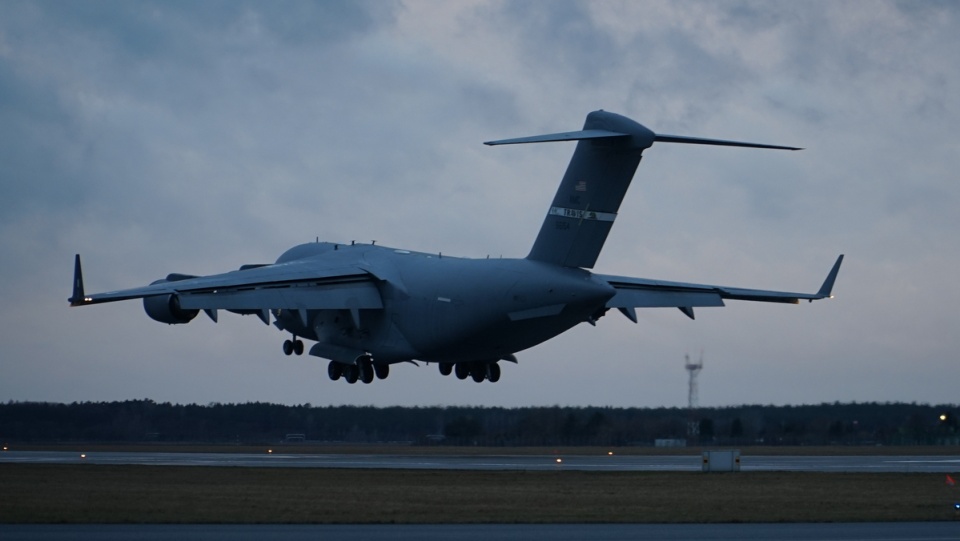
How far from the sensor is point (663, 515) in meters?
19.8

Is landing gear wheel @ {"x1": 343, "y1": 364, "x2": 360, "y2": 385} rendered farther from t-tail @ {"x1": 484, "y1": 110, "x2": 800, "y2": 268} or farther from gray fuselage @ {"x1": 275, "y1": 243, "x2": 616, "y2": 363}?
t-tail @ {"x1": 484, "y1": 110, "x2": 800, "y2": 268}

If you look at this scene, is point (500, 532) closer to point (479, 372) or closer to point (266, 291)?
point (266, 291)

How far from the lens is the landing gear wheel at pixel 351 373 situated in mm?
39562

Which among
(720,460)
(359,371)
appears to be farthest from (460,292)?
(720,460)

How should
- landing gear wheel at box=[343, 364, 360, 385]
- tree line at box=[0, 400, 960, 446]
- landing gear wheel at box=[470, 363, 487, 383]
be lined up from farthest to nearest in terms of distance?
tree line at box=[0, 400, 960, 446] → landing gear wheel at box=[343, 364, 360, 385] → landing gear wheel at box=[470, 363, 487, 383]

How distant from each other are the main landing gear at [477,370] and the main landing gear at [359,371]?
1.78m

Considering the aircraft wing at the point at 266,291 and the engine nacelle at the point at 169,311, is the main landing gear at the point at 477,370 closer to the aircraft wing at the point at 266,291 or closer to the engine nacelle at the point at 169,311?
the aircraft wing at the point at 266,291

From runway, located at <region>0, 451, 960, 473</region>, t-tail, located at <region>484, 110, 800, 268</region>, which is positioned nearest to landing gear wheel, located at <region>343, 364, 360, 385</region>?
runway, located at <region>0, 451, 960, 473</region>

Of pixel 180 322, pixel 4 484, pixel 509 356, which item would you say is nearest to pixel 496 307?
pixel 509 356

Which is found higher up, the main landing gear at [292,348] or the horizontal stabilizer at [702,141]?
the horizontal stabilizer at [702,141]

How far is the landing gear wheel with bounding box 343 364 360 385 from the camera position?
39.6 meters

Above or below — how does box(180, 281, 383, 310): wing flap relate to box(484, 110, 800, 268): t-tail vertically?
below

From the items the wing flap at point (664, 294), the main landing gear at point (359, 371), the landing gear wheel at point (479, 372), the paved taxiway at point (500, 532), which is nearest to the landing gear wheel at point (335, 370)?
the main landing gear at point (359, 371)

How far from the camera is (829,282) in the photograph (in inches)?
1374
